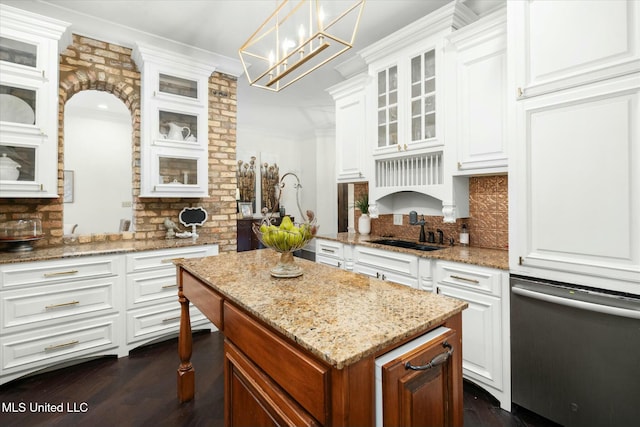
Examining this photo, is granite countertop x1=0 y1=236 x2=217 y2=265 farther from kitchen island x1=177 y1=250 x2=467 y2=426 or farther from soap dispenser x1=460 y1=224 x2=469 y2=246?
soap dispenser x1=460 y1=224 x2=469 y2=246

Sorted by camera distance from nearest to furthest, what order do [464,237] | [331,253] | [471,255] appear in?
[471,255]
[464,237]
[331,253]

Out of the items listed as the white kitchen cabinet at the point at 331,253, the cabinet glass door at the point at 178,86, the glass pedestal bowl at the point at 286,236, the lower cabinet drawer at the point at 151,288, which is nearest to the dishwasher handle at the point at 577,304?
the glass pedestal bowl at the point at 286,236

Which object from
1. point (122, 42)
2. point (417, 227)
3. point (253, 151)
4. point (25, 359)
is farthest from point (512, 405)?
point (253, 151)

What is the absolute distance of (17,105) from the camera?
2449 millimetres

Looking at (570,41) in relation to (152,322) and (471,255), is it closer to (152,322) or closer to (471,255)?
(471,255)

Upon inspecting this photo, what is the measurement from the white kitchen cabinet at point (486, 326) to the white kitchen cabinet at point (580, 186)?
8.3 inches

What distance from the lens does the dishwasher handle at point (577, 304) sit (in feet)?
4.78

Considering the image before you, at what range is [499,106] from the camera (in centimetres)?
220

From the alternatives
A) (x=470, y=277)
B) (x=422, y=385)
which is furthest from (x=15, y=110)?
(x=470, y=277)

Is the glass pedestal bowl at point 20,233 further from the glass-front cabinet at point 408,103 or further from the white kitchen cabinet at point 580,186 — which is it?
the white kitchen cabinet at point 580,186

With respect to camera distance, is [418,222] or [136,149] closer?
[418,222]

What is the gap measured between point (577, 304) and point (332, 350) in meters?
1.51

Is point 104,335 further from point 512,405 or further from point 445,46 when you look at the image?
point 445,46

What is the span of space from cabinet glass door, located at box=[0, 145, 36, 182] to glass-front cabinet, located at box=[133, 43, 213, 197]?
0.78 meters
